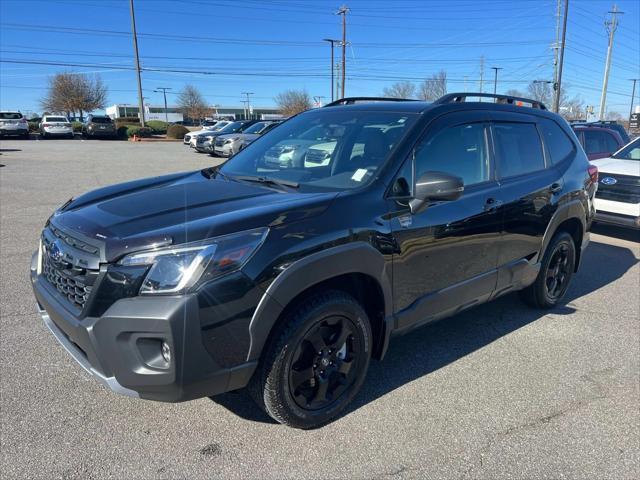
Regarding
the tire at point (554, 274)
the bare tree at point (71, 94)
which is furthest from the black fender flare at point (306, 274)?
the bare tree at point (71, 94)

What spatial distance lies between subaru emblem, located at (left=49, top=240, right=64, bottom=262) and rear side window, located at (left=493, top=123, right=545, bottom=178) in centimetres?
306

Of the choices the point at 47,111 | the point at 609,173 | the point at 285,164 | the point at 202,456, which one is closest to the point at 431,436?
the point at 202,456

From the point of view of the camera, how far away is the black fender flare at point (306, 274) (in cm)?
240

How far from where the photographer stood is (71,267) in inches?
98.9

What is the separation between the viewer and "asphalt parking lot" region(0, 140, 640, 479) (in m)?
2.58

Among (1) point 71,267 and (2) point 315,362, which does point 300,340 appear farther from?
(1) point 71,267

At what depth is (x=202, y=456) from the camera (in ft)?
8.61

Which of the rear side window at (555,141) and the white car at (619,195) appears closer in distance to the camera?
the rear side window at (555,141)

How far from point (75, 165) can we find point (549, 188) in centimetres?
1602

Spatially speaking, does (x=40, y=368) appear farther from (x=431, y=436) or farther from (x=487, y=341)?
(x=487, y=341)

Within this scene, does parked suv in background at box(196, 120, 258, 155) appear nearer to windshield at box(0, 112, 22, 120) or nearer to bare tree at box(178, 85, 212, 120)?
windshield at box(0, 112, 22, 120)

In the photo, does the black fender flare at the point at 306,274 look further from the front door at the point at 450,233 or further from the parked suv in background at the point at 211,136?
the parked suv in background at the point at 211,136

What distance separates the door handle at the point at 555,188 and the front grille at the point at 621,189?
4126 mm

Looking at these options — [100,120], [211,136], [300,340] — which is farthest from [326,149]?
[100,120]
